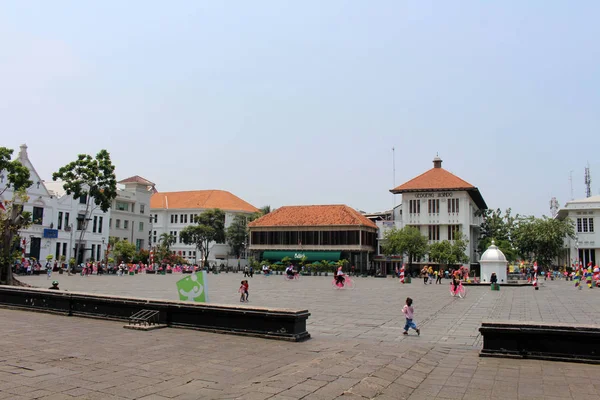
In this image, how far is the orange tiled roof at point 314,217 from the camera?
6894 cm

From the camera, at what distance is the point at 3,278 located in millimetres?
20000

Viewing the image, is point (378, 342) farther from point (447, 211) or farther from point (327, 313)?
point (447, 211)

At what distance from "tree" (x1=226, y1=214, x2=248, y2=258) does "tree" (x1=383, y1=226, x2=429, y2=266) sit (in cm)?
2891

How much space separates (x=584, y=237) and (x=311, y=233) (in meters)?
35.4

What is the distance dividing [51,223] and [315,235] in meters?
32.9

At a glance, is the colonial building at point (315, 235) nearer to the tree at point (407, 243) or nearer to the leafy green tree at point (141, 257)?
the tree at point (407, 243)

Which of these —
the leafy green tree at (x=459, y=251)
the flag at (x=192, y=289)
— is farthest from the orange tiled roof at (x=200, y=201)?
the flag at (x=192, y=289)

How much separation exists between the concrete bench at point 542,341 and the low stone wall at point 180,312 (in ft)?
11.8

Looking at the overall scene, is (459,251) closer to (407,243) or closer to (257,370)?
(407,243)

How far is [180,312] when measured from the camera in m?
11.3

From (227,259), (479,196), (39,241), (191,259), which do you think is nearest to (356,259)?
(479,196)

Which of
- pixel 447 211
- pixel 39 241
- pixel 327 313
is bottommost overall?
pixel 327 313

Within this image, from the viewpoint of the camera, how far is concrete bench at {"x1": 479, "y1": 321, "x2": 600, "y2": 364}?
8.22m

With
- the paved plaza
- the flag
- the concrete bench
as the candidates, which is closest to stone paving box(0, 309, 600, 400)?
the paved plaza
